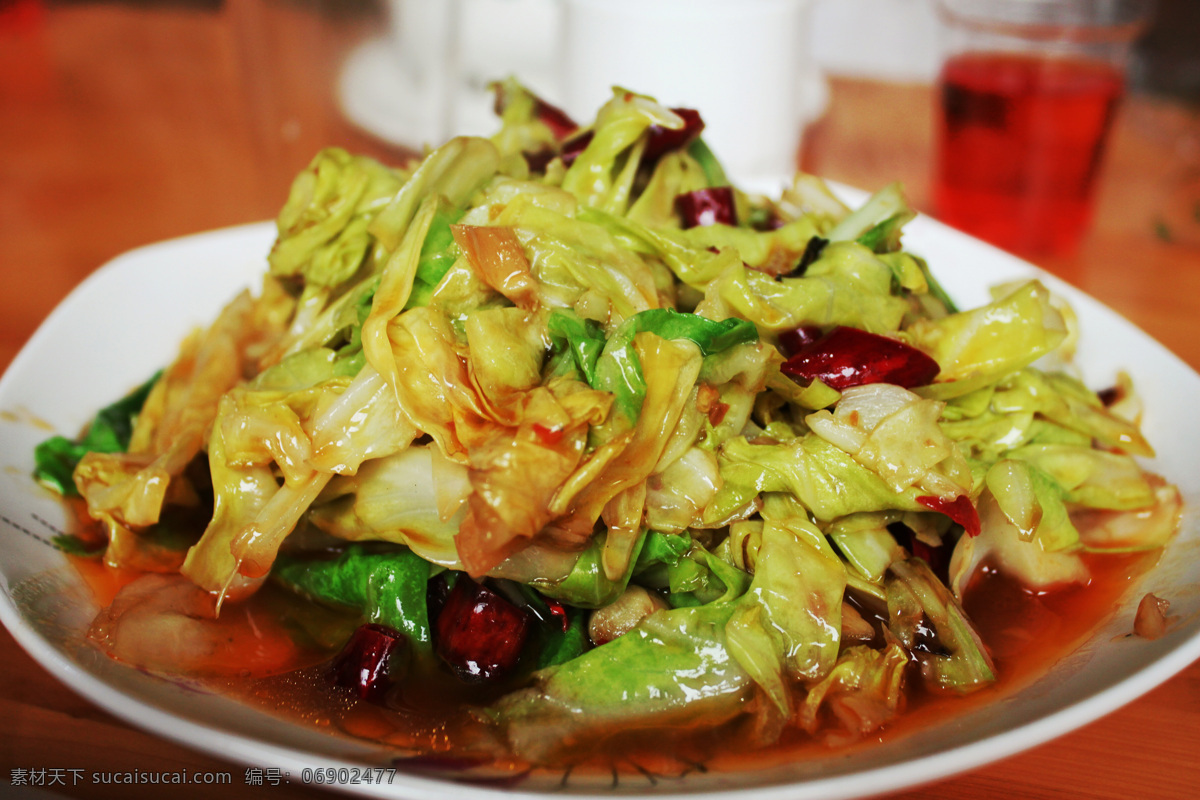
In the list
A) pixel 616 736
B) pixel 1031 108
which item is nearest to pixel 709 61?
pixel 1031 108

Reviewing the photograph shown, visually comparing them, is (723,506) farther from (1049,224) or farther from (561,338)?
(1049,224)

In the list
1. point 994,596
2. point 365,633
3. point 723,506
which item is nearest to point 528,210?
point 723,506

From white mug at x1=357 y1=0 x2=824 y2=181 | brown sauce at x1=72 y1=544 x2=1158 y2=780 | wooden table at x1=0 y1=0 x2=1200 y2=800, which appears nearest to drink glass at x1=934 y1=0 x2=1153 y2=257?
wooden table at x1=0 y1=0 x2=1200 y2=800

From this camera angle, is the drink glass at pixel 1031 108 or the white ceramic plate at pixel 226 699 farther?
the drink glass at pixel 1031 108

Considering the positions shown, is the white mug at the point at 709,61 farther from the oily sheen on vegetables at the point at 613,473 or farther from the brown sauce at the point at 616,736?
the brown sauce at the point at 616,736

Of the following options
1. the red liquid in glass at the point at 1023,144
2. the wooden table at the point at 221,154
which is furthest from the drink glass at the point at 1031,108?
the wooden table at the point at 221,154

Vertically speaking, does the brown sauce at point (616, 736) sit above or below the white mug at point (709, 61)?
below

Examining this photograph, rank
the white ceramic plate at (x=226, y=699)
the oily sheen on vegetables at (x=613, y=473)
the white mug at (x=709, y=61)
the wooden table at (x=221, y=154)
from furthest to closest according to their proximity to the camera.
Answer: the white mug at (x=709, y=61) < the wooden table at (x=221, y=154) < the oily sheen on vegetables at (x=613, y=473) < the white ceramic plate at (x=226, y=699)
